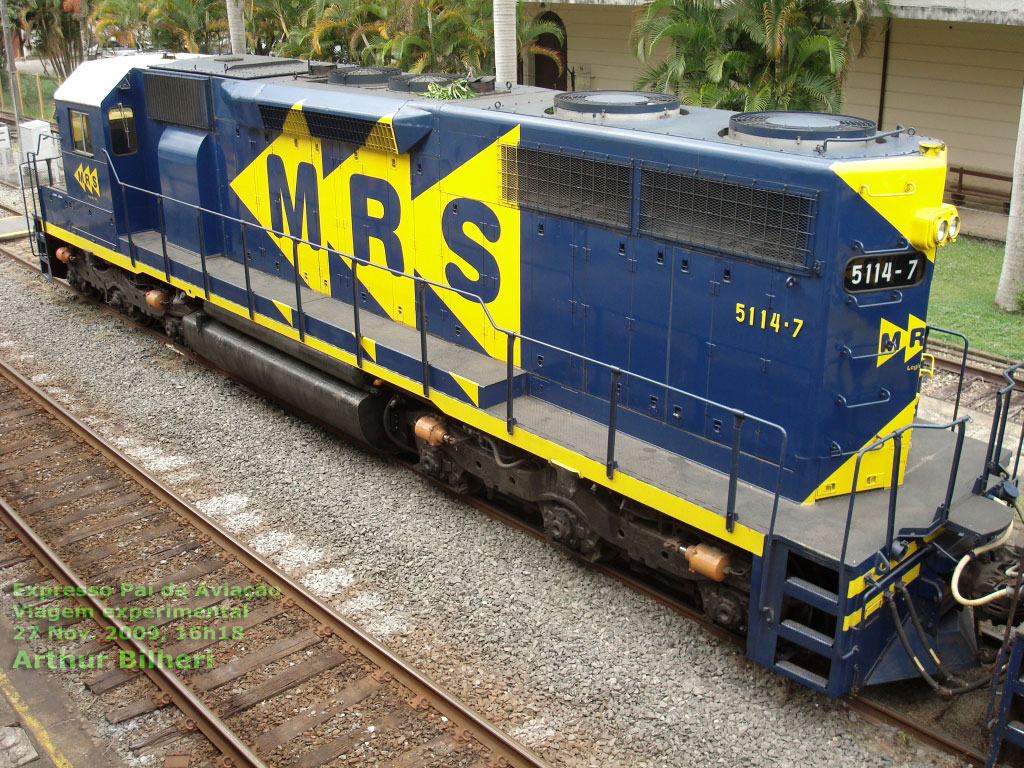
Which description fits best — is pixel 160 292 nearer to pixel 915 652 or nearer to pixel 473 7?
pixel 473 7

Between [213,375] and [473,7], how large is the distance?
8748 millimetres

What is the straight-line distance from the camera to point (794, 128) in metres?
6.14

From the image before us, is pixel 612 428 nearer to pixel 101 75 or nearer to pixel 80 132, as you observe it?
pixel 101 75

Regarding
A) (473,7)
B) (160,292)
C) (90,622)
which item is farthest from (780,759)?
(473,7)

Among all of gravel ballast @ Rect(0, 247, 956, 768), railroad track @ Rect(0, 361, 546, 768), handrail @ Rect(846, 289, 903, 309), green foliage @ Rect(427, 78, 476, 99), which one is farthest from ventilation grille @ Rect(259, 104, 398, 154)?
handrail @ Rect(846, 289, 903, 309)

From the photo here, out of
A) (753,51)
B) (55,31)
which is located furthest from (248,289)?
(55,31)

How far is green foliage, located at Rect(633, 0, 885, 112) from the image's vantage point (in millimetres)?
12648

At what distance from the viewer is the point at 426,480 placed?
355 inches

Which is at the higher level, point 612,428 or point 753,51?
point 753,51

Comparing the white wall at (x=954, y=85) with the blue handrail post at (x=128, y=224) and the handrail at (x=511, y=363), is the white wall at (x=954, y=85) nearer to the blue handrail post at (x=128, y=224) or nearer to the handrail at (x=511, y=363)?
the handrail at (x=511, y=363)

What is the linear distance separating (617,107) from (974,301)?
8.70 meters

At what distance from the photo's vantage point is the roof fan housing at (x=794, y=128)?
6023mm

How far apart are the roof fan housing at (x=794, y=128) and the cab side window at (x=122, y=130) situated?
8.29m

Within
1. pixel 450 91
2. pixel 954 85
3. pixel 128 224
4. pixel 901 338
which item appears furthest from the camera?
pixel 954 85
